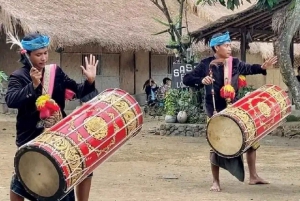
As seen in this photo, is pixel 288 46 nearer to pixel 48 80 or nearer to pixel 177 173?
pixel 177 173

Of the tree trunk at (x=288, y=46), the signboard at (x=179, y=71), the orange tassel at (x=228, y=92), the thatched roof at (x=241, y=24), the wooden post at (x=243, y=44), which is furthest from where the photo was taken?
the wooden post at (x=243, y=44)

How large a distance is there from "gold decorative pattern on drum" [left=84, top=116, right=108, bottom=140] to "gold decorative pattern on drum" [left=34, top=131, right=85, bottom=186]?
18 cm

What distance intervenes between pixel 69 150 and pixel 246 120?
2178 mm

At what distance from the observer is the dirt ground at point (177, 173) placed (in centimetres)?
677

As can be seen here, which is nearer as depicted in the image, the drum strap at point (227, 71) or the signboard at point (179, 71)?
the drum strap at point (227, 71)

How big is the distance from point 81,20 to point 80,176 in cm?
1551

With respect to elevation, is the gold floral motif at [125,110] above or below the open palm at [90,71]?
below

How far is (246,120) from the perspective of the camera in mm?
6238

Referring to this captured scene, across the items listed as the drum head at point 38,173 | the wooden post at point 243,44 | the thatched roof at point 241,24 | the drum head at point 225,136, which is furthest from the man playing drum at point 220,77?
the wooden post at point 243,44

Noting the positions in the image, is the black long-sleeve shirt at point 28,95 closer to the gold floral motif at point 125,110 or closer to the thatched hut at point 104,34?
the gold floral motif at point 125,110

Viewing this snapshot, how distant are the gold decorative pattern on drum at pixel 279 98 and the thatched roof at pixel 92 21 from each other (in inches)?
452

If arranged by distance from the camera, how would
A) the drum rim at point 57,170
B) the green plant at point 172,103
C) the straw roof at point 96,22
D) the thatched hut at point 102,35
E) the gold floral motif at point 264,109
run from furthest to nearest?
the thatched hut at point 102,35 → the straw roof at point 96,22 → the green plant at point 172,103 → the gold floral motif at point 264,109 → the drum rim at point 57,170

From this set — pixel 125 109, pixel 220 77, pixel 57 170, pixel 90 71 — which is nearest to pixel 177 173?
pixel 220 77

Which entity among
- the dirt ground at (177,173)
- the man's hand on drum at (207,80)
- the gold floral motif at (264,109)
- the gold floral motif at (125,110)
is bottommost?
the dirt ground at (177,173)
